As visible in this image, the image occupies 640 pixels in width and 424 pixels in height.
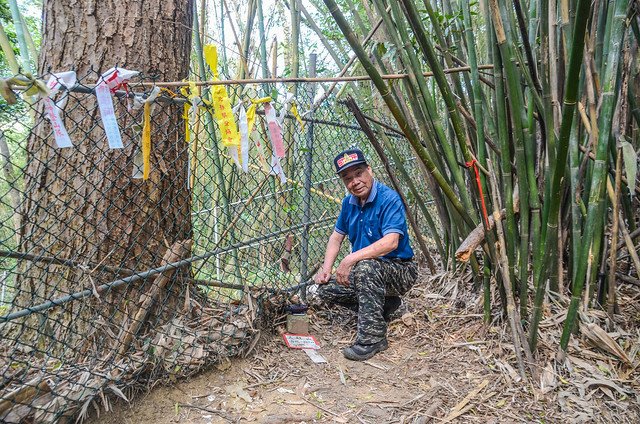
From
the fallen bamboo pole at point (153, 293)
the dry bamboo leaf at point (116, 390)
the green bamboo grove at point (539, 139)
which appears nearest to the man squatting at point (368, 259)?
the green bamboo grove at point (539, 139)

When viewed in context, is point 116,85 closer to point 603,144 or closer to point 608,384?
point 603,144

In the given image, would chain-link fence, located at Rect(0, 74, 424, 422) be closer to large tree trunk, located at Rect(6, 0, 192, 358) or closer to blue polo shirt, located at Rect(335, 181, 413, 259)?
large tree trunk, located at Rect(6, 0, 192, 358)

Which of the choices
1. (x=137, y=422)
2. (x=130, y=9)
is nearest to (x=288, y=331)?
(x=137, y=422)

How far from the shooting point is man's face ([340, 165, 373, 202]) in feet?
8.23

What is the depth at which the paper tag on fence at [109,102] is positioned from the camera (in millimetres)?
1476

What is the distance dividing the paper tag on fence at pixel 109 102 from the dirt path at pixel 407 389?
1040 mm

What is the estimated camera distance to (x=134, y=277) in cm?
188

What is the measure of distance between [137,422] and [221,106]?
127cm

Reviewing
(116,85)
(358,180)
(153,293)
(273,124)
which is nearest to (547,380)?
(358,180)

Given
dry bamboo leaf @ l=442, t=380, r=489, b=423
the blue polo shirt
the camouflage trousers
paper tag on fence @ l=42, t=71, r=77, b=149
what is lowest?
dry bamboo leaf @ l=442, t=380, r=489, b=423

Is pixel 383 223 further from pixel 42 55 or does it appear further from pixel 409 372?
pixel 42 55

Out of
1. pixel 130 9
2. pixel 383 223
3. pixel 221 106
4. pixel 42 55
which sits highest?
pixel 130 9

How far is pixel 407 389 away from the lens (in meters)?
2.04

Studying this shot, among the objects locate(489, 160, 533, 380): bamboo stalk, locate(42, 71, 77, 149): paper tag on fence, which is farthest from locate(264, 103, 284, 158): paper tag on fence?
locate(489, 160, 533, 380): bamboo stalk
